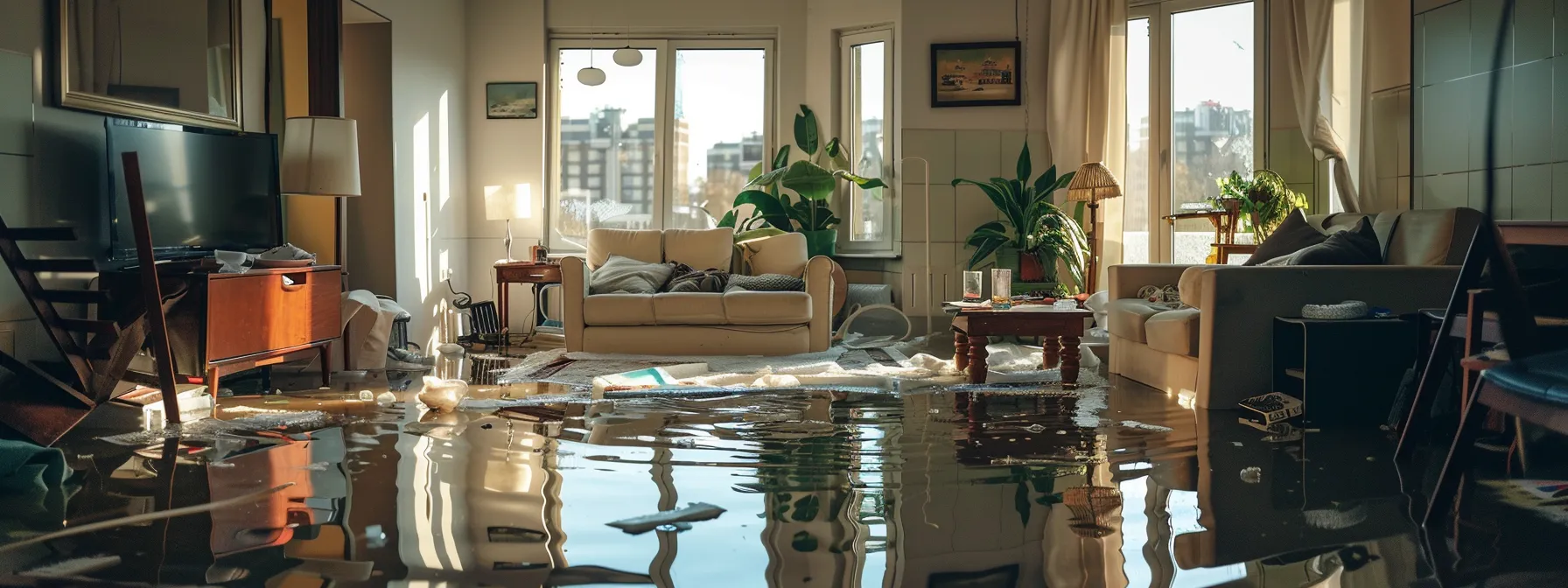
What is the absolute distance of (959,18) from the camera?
7340mm

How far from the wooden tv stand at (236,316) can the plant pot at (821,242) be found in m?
3.41

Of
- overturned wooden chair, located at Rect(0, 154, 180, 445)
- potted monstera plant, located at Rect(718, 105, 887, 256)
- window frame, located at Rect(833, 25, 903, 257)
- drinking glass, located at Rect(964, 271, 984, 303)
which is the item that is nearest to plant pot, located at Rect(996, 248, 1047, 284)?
window frame, located at Rect(833, 25, 903, 257)

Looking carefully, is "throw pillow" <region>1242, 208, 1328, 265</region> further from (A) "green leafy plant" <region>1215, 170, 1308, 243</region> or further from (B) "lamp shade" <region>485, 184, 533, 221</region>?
(B) "lamp shade" <region>485, 184, 533, 221</region>

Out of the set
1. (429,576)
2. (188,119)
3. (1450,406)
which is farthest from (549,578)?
(188,119)

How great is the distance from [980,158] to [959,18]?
0.94 meters

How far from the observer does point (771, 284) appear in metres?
6.01

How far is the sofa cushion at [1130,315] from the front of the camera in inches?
188

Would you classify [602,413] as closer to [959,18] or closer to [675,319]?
[675,319]

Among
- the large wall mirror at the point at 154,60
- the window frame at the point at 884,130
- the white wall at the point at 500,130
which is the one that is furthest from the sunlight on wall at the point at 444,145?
the window frame at the point at 884,130

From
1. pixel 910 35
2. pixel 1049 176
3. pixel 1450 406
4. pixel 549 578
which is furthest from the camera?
pixel 910 35

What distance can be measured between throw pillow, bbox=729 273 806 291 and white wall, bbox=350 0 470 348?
7.18 ft

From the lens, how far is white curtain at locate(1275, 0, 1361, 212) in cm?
597

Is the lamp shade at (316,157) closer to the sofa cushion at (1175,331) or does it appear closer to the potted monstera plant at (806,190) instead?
the potted monstera plant at (806,190)

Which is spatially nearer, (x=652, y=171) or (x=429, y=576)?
(x=429, y=576)
